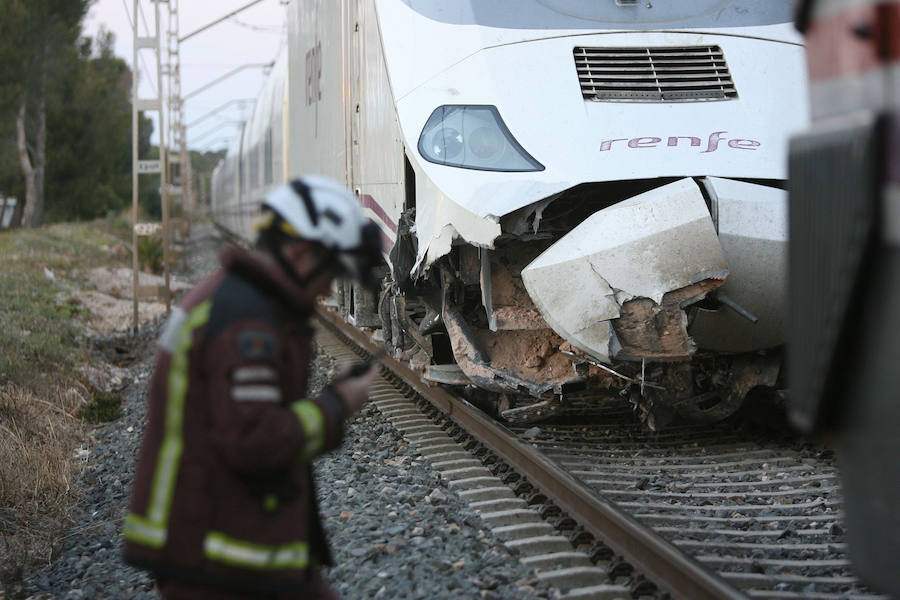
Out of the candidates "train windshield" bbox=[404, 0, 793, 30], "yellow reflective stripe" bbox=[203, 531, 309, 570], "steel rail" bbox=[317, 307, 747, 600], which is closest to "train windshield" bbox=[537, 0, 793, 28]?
"train windshield" bbox=[404, 0, 793, 30]

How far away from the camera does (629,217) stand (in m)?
5.17

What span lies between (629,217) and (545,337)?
1.47 m

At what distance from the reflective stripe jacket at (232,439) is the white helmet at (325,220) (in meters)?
0.11

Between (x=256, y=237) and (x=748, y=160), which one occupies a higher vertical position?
(x=748, y=160)

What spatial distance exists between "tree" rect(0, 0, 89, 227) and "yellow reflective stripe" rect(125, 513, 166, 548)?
34.9 metres

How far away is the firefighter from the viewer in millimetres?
2256

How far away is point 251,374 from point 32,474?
4492 millimetres

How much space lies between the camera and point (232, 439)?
7.32 ft

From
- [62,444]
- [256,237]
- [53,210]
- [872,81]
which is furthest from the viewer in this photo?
[53,210]

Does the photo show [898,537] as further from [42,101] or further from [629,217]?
[42,101]

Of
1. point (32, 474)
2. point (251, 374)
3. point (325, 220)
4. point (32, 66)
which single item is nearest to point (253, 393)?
point (251, 374)

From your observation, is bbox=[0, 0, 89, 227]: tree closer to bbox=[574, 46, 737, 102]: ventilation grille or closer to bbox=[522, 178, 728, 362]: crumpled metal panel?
bbox=[574, 46, 737, 102]: ventilation grille

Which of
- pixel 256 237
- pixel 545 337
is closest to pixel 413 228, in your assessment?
pixel 545 337

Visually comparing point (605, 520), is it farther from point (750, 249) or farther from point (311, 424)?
point (311, 424)
